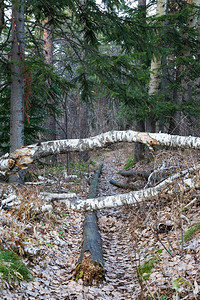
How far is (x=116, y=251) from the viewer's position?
529 centimetres

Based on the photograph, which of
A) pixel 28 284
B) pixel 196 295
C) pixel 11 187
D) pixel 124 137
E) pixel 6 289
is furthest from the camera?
pixel 11 187

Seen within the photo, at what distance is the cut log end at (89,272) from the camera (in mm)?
4027

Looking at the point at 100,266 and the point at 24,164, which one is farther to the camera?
the point at 24,164

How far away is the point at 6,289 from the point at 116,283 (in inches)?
69.0

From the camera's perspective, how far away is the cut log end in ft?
13.2

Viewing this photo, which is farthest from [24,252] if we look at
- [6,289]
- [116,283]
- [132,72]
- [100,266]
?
[132,72]

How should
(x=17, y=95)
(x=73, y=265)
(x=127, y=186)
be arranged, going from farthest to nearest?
(x=127, y=186) < (x=17, y=95) < (x=73, y=265)

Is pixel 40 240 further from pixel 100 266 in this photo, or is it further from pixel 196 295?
pixel 196 295

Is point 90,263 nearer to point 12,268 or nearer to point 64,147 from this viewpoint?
point 12,268

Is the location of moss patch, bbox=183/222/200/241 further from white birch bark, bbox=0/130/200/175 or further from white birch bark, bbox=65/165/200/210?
white birch bark, bbox=0/130/200/175

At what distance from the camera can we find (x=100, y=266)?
4.17 meters

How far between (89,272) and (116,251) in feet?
4.31

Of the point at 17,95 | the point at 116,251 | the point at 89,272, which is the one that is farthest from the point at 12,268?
the point at 17,95

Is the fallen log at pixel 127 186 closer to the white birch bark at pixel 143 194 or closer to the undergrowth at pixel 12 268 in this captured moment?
the white birch bark at pixel 143 194
